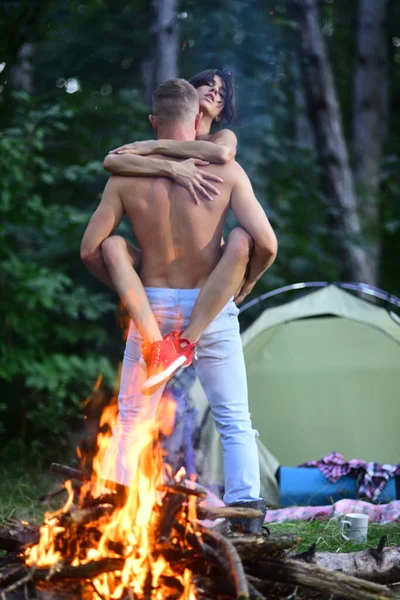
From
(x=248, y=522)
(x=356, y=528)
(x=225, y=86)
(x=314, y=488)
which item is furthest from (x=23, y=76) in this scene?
(x=248, y=522)

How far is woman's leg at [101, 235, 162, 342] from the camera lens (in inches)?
125

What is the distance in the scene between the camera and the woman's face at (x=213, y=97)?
12.5ft

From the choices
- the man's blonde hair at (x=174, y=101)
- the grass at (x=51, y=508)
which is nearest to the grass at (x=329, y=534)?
the grass at (x=51, y=508)

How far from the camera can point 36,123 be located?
6.01m

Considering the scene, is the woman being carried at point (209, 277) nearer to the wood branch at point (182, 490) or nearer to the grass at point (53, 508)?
the wood branch at point (182, 490)

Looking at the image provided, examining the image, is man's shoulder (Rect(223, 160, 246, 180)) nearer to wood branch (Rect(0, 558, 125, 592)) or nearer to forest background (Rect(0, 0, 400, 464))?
wood branch (Rect(0, 558, 125, 592))

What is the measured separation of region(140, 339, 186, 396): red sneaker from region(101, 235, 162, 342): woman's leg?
6cm

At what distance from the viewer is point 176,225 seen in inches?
128

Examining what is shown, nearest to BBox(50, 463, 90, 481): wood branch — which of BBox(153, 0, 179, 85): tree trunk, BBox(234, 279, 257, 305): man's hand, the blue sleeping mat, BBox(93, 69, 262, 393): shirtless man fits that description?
BBox(93, 69, 262, 393): shirtless man

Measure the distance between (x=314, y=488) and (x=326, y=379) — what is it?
3.23ft

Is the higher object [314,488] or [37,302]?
[37,302]

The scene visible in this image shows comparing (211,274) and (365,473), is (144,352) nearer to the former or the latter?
(211,274)

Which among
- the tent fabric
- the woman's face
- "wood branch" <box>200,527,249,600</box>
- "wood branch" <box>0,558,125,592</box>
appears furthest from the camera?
the tent fabric

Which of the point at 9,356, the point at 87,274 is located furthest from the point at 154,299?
the point at 87,274
